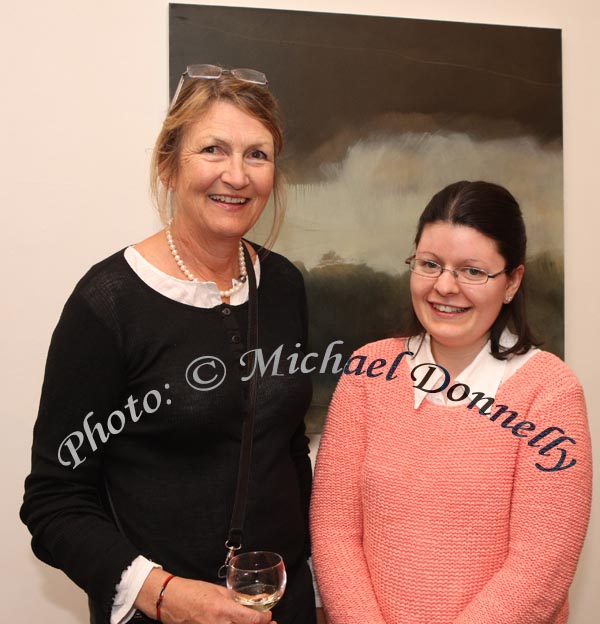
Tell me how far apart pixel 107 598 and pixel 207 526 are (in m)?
0.21

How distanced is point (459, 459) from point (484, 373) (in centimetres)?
18

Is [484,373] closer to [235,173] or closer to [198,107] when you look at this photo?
[235,173]

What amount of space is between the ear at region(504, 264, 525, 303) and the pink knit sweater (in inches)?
5.1

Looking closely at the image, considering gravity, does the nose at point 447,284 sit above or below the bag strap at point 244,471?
above

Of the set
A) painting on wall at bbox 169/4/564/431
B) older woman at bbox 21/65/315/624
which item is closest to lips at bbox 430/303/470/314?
older woman at bbox 21/65/315/624

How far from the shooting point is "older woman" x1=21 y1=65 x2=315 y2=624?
122 centimetres

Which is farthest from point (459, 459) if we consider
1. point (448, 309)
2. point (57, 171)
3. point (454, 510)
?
point (57, 171)

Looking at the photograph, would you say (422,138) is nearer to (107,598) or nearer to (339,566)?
(339,566)

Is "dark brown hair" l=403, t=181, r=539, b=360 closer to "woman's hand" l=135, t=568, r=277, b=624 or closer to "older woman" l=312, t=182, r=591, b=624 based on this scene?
"older woman" l=312, t=182, r=591, b=624

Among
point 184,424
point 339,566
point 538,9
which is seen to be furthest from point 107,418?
point 538,9

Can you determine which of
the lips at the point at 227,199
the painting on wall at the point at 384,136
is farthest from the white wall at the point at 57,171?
the lips at the point at 227,199

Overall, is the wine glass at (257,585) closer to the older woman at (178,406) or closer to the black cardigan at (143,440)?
the older woman at (178,406)

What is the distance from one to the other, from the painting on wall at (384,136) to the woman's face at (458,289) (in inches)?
25.7

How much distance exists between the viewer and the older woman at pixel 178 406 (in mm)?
1224
